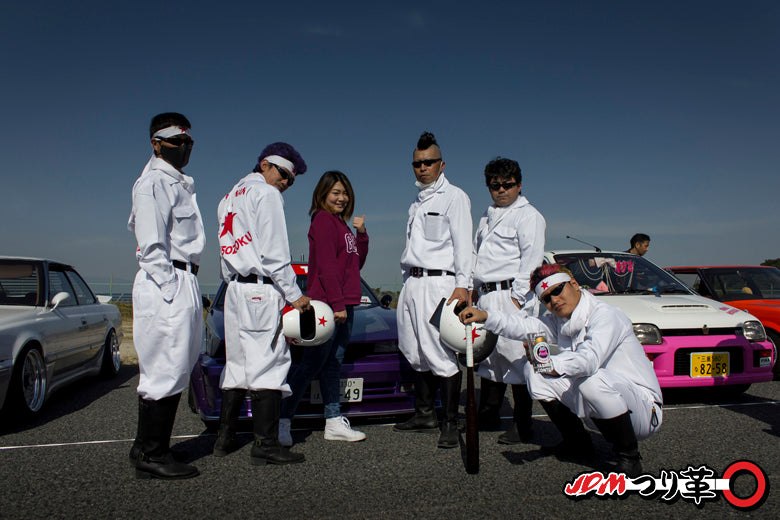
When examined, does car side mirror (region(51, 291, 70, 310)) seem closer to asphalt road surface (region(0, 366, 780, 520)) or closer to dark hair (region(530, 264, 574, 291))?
asphalt road surface (region(0, 366, 780, 520))

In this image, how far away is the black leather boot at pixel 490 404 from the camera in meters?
4.03

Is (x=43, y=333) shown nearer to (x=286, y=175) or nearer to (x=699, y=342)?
(x=286, y=175)

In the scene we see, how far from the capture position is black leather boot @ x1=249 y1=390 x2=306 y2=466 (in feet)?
10.9

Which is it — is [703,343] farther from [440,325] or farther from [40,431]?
[40,431]

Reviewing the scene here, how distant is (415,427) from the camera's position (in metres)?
4.04

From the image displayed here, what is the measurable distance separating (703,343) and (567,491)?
2.72 m

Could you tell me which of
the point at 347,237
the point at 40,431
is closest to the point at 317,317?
the point at 347,237

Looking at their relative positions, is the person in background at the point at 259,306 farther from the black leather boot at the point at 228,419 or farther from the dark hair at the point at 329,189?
the dark hair at the point at 329,189

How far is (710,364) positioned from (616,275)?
1.39m

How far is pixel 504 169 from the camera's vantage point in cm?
413

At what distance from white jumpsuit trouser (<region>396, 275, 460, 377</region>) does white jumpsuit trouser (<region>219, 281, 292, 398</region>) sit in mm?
926

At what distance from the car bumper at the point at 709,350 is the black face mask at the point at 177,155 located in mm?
3933

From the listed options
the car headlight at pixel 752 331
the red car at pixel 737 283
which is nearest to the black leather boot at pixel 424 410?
the car headlight at pixel 752 331

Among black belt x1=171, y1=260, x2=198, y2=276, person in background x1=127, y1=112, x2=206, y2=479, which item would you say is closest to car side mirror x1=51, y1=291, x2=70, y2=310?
person in background x1=127, y1=112, x2=206, y2=479
